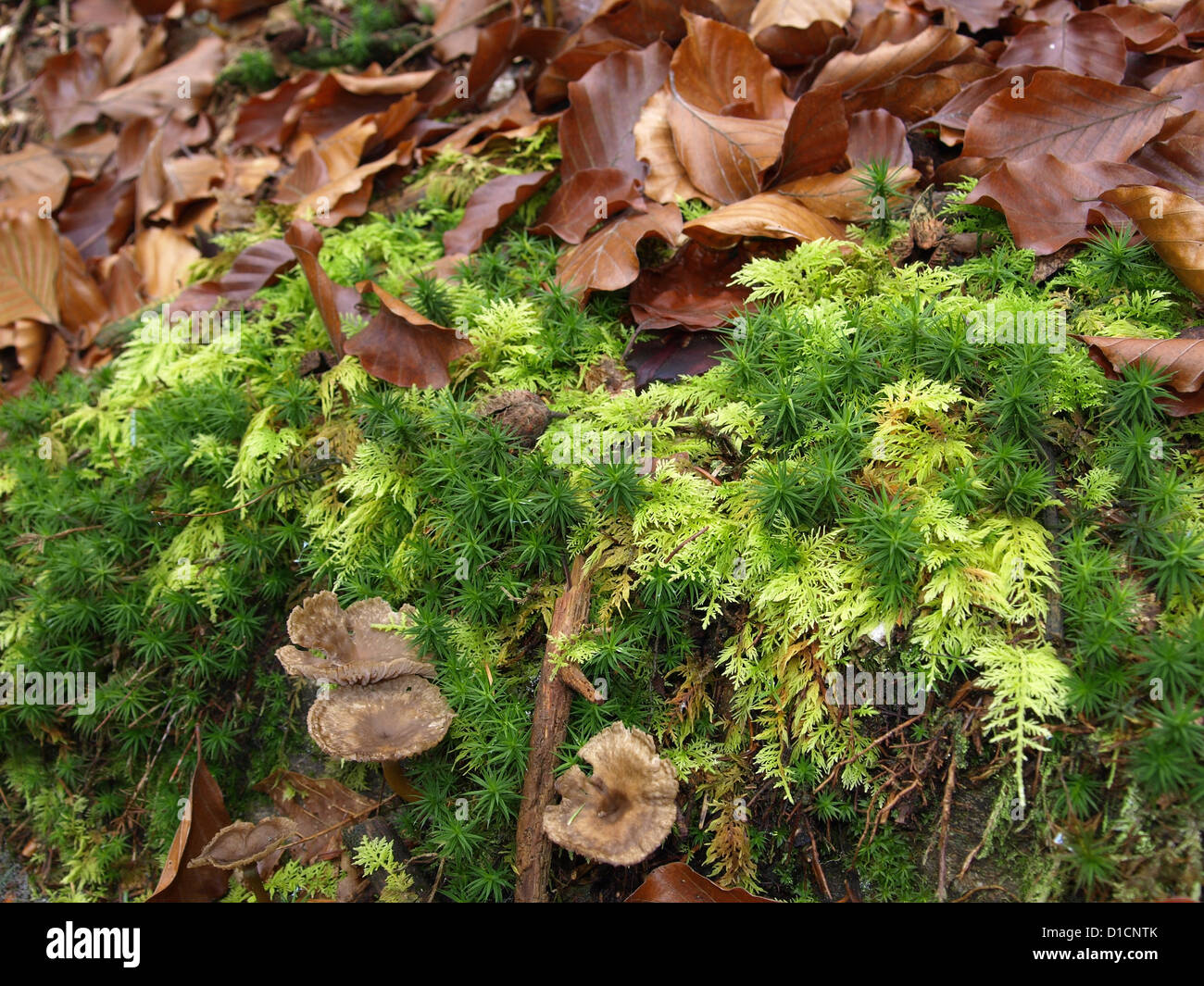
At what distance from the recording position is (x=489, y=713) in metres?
2.47

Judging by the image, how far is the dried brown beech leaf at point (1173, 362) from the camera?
7.44ft

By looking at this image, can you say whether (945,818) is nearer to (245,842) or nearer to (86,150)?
(245,842)

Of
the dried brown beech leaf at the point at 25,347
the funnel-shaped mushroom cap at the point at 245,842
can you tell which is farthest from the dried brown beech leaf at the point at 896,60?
the dried brown beech leaf at the point at 25,347

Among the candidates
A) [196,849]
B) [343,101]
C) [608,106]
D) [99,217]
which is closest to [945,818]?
[196,849]

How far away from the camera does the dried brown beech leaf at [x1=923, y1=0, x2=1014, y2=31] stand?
10.9 feet

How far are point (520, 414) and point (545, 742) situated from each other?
107 centimetres

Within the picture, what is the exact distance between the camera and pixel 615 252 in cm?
300

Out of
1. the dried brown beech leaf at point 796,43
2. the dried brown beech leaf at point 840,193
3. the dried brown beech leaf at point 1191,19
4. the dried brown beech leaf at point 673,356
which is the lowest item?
the dried brown beech leaf at point 673,356

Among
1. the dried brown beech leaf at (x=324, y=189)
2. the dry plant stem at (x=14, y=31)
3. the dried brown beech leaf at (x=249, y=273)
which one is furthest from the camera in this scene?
the dry plant stem at (x=14, y=31)

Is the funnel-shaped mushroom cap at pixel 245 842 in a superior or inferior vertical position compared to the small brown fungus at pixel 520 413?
inferior

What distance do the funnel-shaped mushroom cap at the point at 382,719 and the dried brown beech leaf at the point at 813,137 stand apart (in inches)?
89.0

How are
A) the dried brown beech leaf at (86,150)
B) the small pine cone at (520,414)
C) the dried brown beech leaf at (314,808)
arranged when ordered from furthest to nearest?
1. the dried brown beech leaf at (86,150)
2. the small pine cone at (520,414)
3. the dried brown beech leaf at (314,808)

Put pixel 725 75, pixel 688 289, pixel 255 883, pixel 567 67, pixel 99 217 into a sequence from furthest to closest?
pixel 99 217
pixel 567 67
pixel 725 75
pixel 688 289
pixel 255 883

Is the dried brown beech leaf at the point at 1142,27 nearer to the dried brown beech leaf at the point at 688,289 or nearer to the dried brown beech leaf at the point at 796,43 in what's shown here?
the dried brown beech leaf at the point at 796,43
